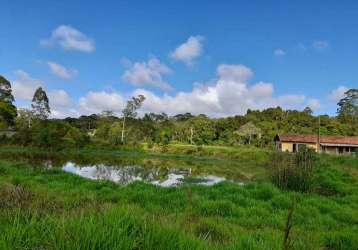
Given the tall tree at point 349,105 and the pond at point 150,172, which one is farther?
the tall tree at point 349,105

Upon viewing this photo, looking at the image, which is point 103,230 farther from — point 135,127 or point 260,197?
point 135,127

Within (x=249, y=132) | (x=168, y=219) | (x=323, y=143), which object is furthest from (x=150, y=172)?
(x=249, y=132)

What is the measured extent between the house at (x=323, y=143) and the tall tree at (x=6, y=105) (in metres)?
46.4

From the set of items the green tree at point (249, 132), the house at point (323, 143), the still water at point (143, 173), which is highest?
the green tree at point (249, 132)

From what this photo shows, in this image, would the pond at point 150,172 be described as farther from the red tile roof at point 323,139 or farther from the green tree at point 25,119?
the green tree at point 25,119

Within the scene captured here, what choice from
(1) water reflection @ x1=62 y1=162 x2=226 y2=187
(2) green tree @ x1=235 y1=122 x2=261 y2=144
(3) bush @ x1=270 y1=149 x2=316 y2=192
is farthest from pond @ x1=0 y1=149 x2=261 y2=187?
(2) green tree @ x1=235 y1=122 x2=261 y2=144

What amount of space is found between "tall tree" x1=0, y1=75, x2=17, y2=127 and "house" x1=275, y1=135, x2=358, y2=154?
152 ft

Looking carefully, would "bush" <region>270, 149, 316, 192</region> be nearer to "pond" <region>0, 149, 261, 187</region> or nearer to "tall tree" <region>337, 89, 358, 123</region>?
"pond" <region>0, 149, 261, 187</region>

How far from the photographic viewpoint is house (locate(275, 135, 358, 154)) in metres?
51.0

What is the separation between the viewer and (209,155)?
4666 cm

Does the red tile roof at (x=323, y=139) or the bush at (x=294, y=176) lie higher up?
the red tile roof at (x=323, y=139)

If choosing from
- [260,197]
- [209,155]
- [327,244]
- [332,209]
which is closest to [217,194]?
[260,197]

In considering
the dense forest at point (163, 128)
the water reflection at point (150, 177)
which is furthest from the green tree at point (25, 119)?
the water reflection at point (150, 177)

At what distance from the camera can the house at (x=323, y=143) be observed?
51.0 meters
